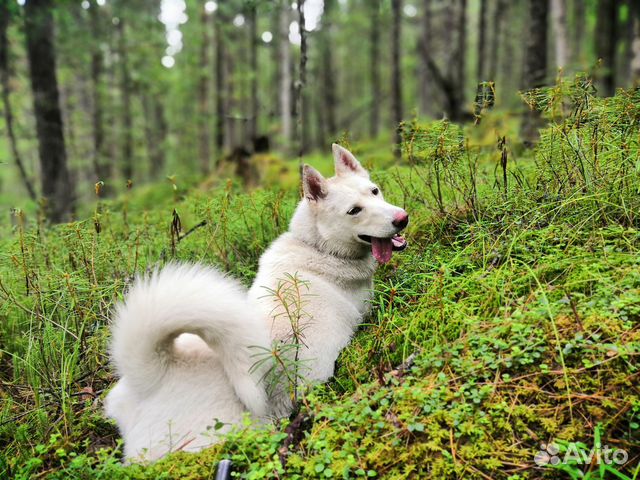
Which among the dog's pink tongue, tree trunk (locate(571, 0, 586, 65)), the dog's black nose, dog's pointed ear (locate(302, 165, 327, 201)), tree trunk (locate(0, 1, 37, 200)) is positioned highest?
tree trunk (locate(571, 0, 586, 65))

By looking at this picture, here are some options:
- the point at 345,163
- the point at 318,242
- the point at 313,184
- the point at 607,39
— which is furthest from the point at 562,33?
the point at 318,242

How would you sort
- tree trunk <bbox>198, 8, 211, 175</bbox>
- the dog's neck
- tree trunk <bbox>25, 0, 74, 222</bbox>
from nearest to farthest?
1. the dog's neck
2. tree trunk <bbox>25, 0, 74, 222</bbox>
3. tree trunk <bbox>198, 8, 211, 175</bbox>

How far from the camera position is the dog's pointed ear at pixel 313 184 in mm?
3139

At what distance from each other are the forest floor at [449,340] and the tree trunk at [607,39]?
856cm

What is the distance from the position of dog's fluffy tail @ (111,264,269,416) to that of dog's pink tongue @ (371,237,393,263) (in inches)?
37.9

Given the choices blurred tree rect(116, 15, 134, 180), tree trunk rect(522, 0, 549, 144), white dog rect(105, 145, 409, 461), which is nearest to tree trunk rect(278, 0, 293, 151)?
blurred tree rect(116, 15, 134, 180)

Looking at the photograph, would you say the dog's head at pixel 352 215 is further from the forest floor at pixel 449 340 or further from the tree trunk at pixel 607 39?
the tree trunk at pixel 607 39

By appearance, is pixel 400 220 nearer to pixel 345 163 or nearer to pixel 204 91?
pixel 345 163

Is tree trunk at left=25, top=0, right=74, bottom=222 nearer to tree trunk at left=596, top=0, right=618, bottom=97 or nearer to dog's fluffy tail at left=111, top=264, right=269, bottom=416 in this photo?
dog's fluffy tail at left=111, top=264, right=269, bottom=416

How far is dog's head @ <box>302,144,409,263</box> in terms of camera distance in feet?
9.81

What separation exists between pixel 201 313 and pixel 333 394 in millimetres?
821

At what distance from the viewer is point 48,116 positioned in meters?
7.62

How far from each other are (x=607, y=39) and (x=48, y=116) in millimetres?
12216

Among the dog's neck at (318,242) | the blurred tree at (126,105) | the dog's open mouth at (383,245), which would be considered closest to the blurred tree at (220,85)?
the blurred tree at (126,105)
